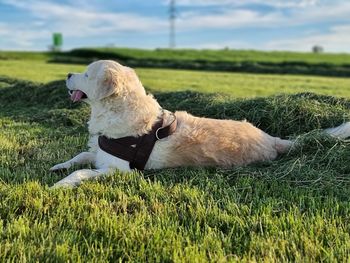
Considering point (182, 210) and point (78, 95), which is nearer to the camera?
point (182, 210)

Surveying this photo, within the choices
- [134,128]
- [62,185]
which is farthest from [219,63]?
[62,185]

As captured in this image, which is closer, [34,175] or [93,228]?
[93,228]

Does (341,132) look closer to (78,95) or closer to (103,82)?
(103,82)

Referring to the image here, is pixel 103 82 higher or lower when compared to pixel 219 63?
higher

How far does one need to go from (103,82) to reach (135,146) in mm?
813

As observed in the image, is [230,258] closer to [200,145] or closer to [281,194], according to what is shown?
[281,194]

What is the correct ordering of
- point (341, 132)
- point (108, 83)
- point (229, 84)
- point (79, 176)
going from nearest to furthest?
point (79, 176), point (108, 83), point (341, 132), point (229, 84)

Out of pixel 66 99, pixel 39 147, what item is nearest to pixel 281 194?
pixel 39 147

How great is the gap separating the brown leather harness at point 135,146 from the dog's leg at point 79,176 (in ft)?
0.85

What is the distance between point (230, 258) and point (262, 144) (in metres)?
2.93

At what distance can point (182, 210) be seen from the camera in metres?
4.01

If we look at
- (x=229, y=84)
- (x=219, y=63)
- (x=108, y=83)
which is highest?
(x=108, y=83)

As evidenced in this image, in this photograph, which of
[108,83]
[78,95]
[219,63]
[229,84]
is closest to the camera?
[108,83]

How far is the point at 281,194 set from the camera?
4.58 m
